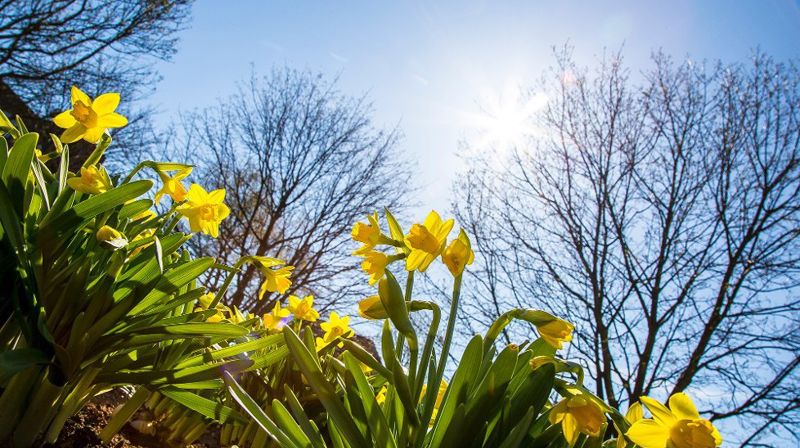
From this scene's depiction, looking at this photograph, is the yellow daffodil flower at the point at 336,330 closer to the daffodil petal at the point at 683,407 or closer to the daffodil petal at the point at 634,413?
the daffodil petal at the point at 634,413

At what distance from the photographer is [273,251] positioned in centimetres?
917

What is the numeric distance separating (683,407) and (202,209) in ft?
3.45

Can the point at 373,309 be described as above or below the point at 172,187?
below

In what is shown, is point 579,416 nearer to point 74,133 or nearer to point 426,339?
point 426,339

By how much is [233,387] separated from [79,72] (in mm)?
9643

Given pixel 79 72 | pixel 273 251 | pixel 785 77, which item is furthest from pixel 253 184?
pixel 785 77

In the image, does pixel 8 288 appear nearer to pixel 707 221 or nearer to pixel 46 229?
pixel 46 229

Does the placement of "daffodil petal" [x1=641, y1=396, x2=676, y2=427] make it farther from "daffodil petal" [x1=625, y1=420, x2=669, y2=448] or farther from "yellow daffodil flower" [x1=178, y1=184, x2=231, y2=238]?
"yellow daffodil flower" [x1=178, y1=184, x2=231, y2=238]

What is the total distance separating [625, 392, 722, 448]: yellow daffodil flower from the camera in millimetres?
732

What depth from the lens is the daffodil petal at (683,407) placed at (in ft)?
2.45

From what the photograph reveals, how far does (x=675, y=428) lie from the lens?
2.47ft

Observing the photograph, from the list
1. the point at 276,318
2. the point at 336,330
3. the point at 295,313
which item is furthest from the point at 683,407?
the point at 276,318

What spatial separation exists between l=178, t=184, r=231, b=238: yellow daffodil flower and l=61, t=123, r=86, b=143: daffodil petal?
0.82ft

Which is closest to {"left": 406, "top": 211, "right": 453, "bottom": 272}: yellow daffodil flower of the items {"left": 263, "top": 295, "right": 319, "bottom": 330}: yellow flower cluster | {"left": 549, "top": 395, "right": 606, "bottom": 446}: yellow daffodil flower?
{"left": 549, "top": 395, "right": 606, "bottom": 446}: yellow daffodil flower
